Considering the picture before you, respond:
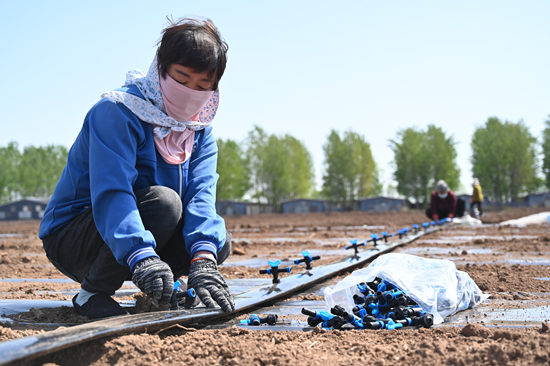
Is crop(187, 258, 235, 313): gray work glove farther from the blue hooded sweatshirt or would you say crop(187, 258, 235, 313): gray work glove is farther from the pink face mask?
the pink face mask

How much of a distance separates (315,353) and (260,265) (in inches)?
144

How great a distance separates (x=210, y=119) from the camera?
Result: 9.29ft

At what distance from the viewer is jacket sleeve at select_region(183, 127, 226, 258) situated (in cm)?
257

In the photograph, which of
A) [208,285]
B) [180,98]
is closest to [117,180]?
[180,98]

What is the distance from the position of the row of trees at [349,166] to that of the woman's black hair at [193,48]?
157ft

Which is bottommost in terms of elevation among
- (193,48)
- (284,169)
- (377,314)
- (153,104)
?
(377,314)

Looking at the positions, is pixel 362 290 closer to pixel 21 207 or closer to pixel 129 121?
pixel 129 121

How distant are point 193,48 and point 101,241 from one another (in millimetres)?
1013

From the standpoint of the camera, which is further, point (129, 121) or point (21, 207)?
point (21, 207)

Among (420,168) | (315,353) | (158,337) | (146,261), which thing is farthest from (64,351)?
(420,168)

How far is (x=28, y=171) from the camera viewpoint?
2352 inches

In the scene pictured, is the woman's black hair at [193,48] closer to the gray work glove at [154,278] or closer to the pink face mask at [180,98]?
the pink face mask at [180,98]

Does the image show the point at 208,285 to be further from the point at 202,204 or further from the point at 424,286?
the point at 424,286

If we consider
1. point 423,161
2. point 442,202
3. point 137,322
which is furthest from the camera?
point 423,161
